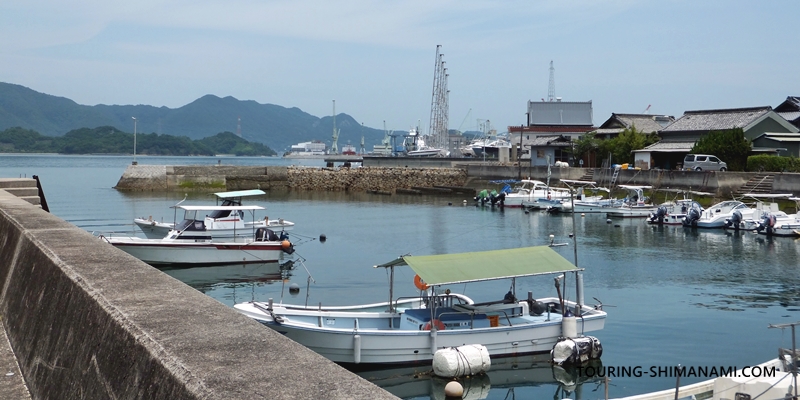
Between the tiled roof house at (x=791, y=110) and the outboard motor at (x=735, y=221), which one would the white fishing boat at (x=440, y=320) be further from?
the tiled roof house at (x=791, y=110)

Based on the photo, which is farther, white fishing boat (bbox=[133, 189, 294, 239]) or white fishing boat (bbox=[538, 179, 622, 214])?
white fishing boat (bbox=[538, 179, 622, 214])

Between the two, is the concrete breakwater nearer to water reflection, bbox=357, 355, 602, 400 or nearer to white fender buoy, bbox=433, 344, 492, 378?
water reflection, bbox=357, 355, 602, 400

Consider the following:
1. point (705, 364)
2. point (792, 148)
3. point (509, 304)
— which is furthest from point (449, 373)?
point (792, 148)

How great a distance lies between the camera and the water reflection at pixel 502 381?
16.6m

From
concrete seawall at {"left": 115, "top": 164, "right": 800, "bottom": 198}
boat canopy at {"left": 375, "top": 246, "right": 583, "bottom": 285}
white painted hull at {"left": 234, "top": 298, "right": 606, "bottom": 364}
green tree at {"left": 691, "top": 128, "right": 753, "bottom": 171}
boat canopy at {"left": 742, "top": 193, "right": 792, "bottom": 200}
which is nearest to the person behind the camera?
white painted hull at {"left": 234, "top": 298, "right": 606, "bottom": 364}

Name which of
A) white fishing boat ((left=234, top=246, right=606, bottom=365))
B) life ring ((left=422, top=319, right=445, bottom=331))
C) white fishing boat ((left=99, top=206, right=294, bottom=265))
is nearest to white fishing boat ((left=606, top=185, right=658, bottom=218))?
white fishing boat ((left=99, top=206, right=294, bottom=265))

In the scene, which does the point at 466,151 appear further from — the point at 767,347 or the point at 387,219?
the point at 767,347

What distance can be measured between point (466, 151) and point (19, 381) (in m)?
119

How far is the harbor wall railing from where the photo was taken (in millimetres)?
2961

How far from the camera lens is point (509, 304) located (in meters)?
19.9

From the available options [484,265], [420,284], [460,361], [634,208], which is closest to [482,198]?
[634,208]

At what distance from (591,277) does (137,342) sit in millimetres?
28259

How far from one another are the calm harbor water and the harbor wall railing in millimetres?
11460

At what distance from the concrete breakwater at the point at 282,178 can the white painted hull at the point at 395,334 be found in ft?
200
